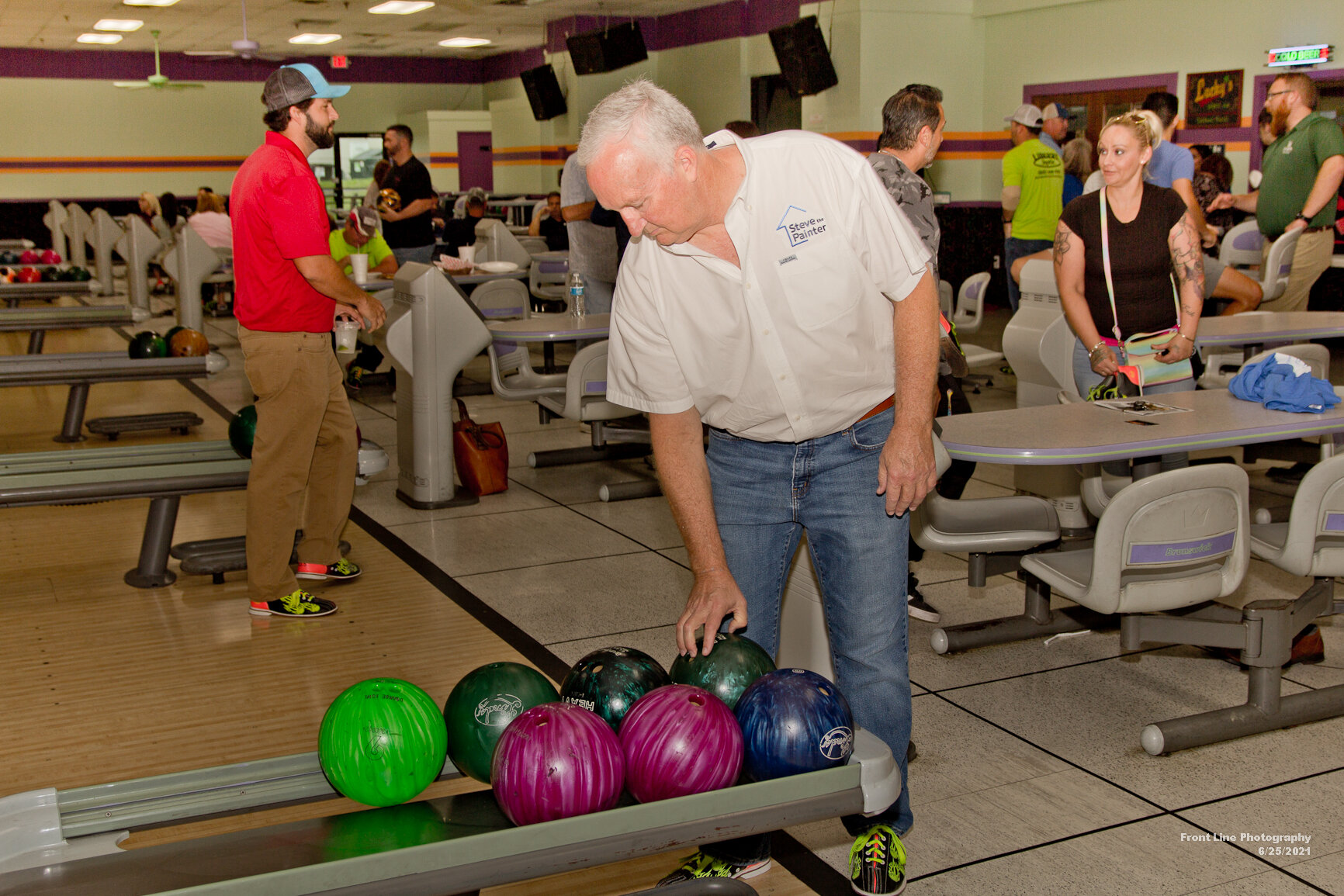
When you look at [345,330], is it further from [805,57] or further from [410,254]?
[805,57]

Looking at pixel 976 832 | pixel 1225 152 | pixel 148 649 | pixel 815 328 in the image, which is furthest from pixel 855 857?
pixel 1225 152

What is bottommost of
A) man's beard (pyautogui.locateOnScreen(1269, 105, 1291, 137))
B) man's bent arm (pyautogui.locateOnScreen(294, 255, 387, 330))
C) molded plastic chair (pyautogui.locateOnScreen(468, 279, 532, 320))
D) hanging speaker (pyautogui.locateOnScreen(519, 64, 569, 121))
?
molded plastic chair (pyautogui.locateOnScreen(468, 279, 532, 320))

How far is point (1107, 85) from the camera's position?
38.0 ft

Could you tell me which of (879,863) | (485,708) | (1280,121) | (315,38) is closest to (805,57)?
(1280,121)

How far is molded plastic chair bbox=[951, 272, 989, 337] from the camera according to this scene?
784 centimetres

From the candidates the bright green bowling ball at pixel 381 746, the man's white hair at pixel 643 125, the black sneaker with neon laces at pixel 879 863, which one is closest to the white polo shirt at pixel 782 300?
the man's white hair at pixel 643 125

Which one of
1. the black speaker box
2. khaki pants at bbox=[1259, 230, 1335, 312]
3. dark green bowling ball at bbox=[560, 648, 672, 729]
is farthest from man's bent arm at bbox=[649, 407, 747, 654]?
the black speaker box

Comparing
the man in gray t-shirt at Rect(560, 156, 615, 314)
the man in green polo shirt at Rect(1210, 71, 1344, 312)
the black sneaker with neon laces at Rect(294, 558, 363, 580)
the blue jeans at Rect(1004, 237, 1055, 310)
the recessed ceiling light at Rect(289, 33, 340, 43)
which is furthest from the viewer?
the recessed ceiling light at Rect(289, 33, 340, 43)

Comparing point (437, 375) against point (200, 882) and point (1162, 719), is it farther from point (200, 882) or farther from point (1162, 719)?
point (200, 882)

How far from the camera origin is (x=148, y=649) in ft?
12.2

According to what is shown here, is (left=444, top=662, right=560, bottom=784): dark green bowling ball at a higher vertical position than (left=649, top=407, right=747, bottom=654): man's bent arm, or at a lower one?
lower

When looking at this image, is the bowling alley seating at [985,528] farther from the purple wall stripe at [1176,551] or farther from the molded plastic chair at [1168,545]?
the purple wall stripe at [1176,551]

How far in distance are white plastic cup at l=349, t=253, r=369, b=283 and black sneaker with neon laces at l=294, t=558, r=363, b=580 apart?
2.70 m

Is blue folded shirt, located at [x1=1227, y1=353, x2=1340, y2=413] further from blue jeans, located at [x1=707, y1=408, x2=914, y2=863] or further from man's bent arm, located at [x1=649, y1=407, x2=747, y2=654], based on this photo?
man's bent arm, located at [x1=649, y1=407, x2=747, y2=654]
